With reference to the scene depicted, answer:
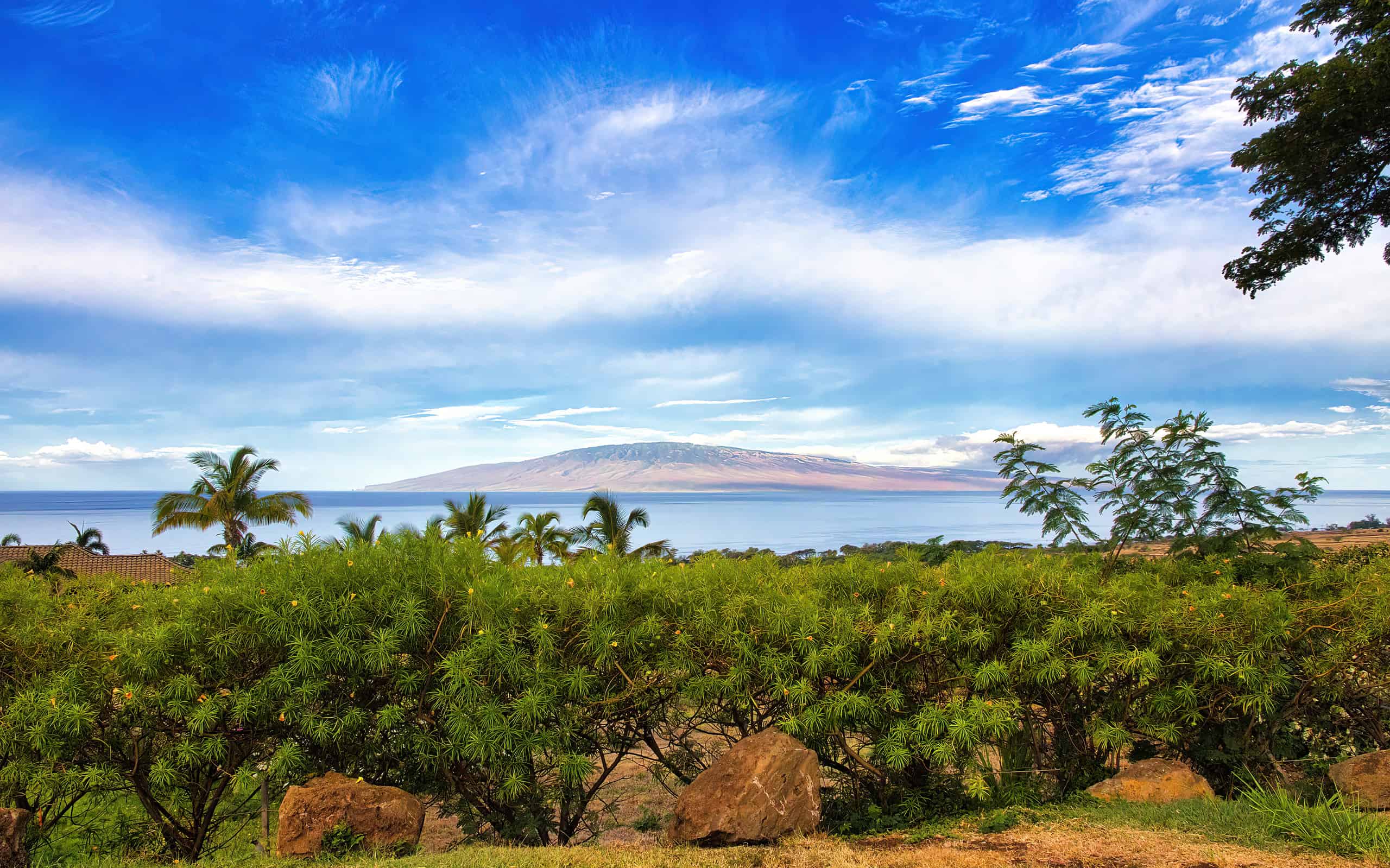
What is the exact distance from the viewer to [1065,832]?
15.1 ft

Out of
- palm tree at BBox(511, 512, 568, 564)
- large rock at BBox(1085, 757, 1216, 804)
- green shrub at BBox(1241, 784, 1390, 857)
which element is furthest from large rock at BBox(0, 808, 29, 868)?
palm tree at BBox(511, 512, 568, 564)

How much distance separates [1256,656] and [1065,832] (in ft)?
7.03

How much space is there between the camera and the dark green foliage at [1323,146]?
8875 millimetres

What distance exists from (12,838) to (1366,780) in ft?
28.8

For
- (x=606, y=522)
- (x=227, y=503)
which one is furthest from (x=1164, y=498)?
(x=227, y=503)

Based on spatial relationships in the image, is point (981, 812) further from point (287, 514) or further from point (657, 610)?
point (287, 514)

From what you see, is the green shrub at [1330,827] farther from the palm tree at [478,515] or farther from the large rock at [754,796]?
the palm tree at [478,515]

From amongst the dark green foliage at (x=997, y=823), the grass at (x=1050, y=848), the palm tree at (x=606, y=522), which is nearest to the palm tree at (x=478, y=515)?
the palm tree at (x=606, y=522)

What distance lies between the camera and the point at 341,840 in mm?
4598

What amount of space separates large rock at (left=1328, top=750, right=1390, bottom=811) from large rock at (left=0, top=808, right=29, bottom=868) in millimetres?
8546

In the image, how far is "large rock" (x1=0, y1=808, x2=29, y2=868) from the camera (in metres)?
4.70

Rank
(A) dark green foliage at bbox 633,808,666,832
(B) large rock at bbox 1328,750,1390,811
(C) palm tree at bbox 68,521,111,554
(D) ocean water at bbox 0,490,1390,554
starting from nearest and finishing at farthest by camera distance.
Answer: (B) large rock at bbox 1328,750,1390,811 < (A) dark green foliage at bbox 633,808,666,832 < (C) palm tree at bbox 68,521,111,554 < (D) ocean water at bbox 0,490,1390,554

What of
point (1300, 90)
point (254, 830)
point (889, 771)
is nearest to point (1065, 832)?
point (889, 771)

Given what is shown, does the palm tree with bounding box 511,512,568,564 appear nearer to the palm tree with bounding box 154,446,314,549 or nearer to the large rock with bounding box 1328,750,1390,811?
the palm tree with bounding box 154,446,314,549
